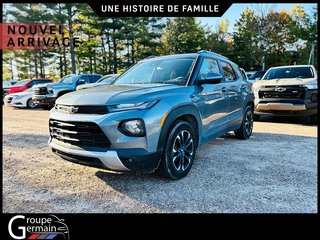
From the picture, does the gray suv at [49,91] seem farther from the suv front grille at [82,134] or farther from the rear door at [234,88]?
the suv front grille at [82,134]

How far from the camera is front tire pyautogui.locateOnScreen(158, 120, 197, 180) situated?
328 centimetres

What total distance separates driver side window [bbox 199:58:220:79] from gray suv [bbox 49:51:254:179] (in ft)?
0.06

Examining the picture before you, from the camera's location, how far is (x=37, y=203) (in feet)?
9.59

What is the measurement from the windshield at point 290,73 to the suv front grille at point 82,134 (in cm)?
758

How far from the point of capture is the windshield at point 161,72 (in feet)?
13.0

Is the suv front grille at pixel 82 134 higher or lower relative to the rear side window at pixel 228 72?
lower

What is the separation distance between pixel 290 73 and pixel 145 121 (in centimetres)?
735

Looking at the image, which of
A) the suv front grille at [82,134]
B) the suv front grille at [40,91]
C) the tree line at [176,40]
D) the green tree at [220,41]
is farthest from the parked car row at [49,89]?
the green tree at [220,41]

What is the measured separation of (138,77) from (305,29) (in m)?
32.4

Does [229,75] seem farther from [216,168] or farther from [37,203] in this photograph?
[37,203]

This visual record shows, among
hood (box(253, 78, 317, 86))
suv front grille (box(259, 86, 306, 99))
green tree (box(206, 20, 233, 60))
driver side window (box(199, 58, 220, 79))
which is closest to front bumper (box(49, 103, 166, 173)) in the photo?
driver side window (box(199, 58, 220, 79))

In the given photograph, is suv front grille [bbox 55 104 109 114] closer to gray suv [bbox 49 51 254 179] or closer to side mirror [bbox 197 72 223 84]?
gray suv [bbox 49 51 254 179]
